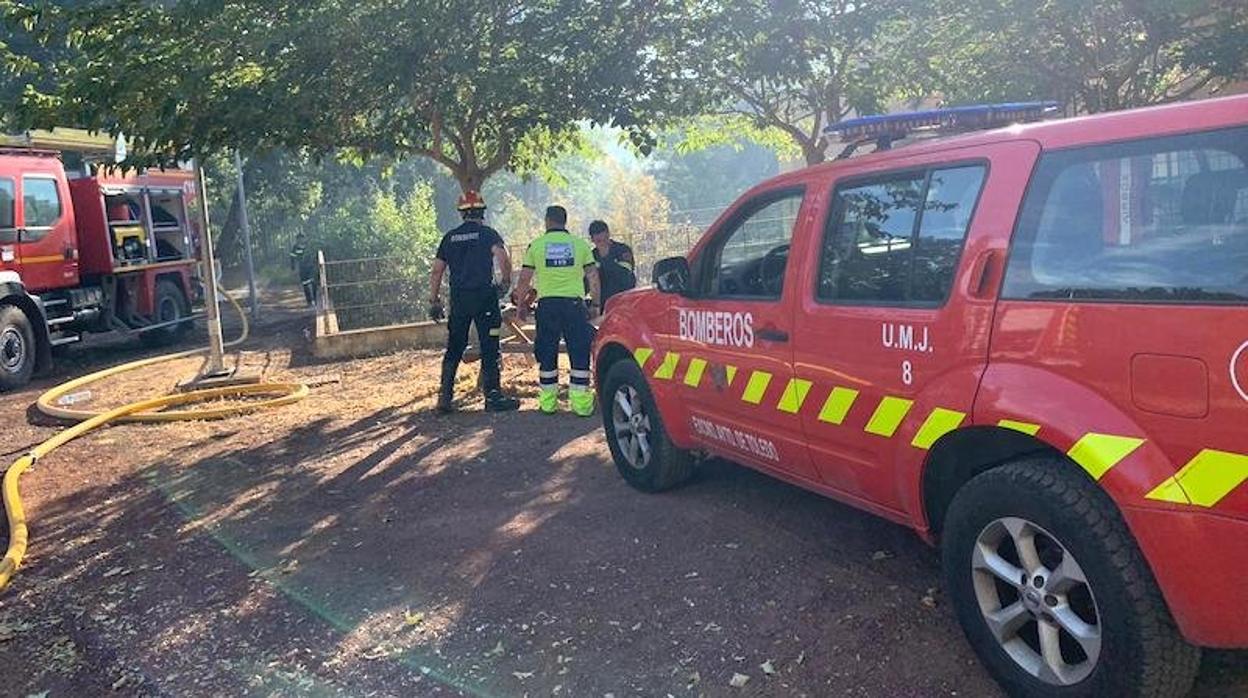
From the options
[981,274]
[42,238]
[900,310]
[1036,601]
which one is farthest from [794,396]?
[42,238]

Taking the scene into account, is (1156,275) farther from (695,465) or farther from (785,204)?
(695,465)

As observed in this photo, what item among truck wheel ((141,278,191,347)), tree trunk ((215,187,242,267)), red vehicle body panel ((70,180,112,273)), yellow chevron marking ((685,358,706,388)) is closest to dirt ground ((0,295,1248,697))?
yellow chevron marking ((685,358,706,388))

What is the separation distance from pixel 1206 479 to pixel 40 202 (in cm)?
1301

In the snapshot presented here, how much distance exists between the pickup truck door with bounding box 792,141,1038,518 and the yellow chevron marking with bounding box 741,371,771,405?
10.3 inches

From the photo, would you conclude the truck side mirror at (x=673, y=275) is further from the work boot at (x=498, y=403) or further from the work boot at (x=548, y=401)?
the work boot at (x=498, y=403)

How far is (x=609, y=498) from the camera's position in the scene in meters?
5.51

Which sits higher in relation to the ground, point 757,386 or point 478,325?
point 757,386

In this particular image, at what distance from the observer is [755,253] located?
4465mm

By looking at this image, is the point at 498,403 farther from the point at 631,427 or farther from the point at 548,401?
the point at 631,427

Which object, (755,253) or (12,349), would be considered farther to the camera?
(12,349)

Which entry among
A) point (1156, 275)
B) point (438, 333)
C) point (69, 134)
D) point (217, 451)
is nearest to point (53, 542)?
point (217, 451)

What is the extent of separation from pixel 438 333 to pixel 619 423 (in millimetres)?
7431

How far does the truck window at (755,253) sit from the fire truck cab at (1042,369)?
0.03 m

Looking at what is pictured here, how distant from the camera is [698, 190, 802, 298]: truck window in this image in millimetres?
4234
